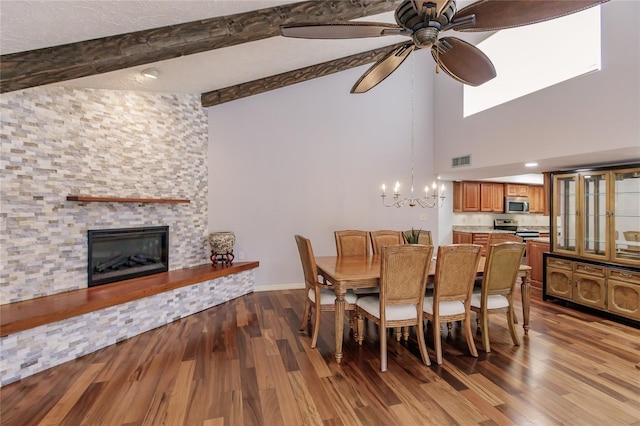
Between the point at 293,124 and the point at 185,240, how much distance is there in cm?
249

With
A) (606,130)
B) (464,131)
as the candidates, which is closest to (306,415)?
(606,130)

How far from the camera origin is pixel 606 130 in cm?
340

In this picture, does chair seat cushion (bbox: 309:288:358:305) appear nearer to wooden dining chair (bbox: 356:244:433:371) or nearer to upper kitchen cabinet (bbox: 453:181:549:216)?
wooden dining chair (bbox: 356:244:433:371)

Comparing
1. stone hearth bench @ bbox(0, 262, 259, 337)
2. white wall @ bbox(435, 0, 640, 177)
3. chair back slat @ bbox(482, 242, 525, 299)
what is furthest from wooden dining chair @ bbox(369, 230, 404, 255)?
stone hearth bench @ bbox(0, 262, 259, 337)

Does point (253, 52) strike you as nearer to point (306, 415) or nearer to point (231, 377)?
point (231, 377)

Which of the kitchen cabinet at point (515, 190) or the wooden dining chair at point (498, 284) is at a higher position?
the kitchen cabinet at point (515, 190)

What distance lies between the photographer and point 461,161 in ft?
18.0

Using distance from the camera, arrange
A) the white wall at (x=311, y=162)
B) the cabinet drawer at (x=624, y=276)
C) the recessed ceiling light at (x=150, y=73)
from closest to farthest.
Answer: the recessed ceiling light at (x=150, y=73) → the cabinet drawer at (x=624, y=276) → the white wall at (x=311, y=162)

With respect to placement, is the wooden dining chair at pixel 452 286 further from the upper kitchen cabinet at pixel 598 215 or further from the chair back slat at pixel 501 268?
the upper kitchen cabinet at pixel 598 215

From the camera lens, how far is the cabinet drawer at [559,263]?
4.36 metres

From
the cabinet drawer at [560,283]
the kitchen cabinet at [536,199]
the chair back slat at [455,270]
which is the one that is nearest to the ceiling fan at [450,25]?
the chair back slat at [455,270]

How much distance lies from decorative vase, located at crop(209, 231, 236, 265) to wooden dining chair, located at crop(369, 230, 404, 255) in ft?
6.73

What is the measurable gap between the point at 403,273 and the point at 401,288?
14cm

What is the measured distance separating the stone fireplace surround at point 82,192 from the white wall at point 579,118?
4336mm
